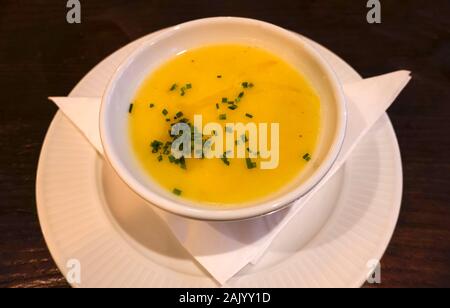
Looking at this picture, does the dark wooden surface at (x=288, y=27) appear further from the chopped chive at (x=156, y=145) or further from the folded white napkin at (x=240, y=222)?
the chopped chive at (x=156, y=145)

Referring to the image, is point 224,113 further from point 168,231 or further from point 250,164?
point 168,231

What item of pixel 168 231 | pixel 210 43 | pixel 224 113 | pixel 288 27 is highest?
pixel 288 27

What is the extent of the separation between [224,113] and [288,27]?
3.34 feet

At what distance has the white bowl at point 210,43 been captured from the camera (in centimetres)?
108

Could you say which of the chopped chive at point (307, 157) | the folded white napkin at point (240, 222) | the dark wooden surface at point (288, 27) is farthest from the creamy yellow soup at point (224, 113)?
the dark wooden surface at point (288, 27)

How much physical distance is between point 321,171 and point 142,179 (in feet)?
1.73

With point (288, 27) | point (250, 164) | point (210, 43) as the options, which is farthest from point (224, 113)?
point (288, 27)

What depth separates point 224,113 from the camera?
135 centimetres

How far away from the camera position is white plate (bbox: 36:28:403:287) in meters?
1.25

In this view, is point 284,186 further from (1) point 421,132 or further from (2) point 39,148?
(2) point 39,148

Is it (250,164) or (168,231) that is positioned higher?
(250,164)

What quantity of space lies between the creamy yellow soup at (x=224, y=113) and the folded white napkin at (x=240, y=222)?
0.17 meters

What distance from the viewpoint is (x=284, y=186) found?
120 cm

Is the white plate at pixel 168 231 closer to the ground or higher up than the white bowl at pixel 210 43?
closer to the ground
